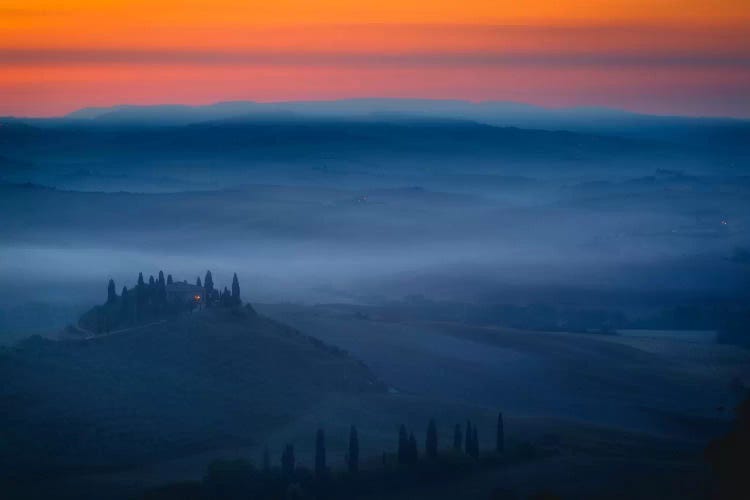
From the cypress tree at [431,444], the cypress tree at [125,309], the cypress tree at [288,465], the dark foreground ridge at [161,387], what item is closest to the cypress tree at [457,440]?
the cypress tree at [431,444]

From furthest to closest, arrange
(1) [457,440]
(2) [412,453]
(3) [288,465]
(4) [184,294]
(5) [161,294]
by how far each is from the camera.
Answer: (4) [184,294] → (5) [161,294] → (1) [457,440] → (2) [412,453] → (3) [288,465]

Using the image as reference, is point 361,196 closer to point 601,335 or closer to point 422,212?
point 422,212

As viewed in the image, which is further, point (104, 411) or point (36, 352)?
point (36, 352)

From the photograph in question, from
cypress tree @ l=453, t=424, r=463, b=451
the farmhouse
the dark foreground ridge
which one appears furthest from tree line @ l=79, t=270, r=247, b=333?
cypress tree @ l=453, t=424, r=463, b=451

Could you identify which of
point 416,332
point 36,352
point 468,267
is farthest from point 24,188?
point 36,352

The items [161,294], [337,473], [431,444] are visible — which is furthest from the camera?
[161,294]

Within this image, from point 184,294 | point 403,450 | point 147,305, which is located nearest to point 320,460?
point 403,450

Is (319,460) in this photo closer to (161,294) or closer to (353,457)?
(353,457)

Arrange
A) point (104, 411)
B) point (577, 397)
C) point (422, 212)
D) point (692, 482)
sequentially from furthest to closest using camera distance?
point (422, 212) → point (577, 397) → point (104, 411) → point (692, 482)

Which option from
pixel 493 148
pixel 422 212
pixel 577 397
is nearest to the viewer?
pixel 577 397
